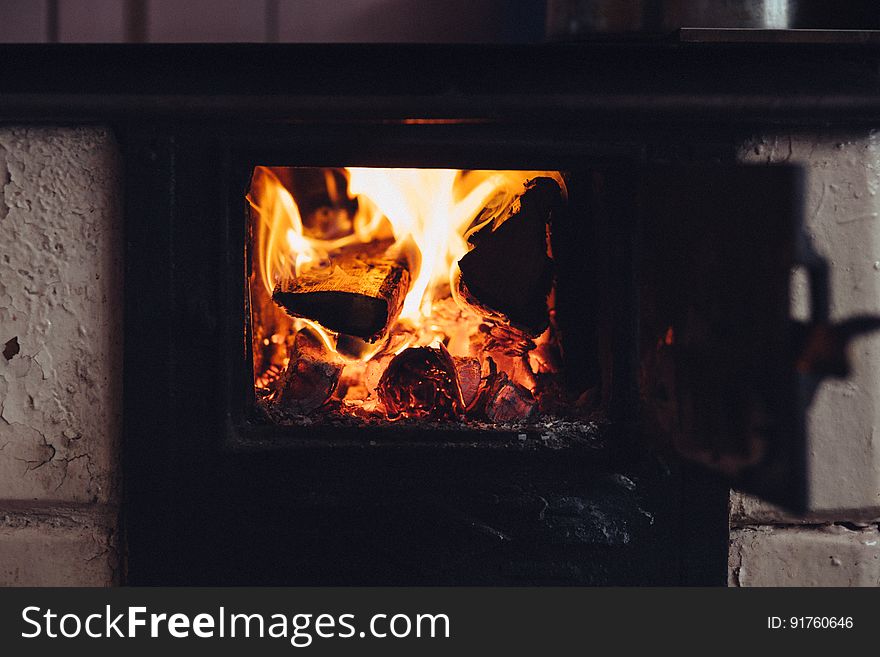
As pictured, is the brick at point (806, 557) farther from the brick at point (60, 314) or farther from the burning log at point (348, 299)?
the brick at point (60, 314)

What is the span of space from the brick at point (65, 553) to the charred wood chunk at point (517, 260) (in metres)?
0.61

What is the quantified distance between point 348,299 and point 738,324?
1.65 feet

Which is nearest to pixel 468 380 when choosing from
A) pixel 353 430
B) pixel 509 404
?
pixel 509 404

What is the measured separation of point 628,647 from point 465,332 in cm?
49

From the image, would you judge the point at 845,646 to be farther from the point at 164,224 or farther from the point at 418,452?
the point at 164,224

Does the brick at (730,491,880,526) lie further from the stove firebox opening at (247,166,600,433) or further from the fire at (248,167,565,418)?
the fire at (248,167,565,418)

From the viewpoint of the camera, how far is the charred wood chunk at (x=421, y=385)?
954 mm

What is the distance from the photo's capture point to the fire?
0.98m

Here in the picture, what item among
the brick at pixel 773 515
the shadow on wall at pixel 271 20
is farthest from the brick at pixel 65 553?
the brick at pixel 773 515

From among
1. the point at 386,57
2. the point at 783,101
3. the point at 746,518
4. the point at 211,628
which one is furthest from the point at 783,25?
the point at 211,628

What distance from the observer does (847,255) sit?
90 centimetres

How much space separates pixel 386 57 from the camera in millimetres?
800

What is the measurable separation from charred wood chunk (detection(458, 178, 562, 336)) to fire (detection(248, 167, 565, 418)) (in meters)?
0.03

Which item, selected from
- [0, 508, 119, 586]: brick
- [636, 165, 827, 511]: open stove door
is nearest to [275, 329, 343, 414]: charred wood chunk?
[0, 508, 119, 586]: brick
